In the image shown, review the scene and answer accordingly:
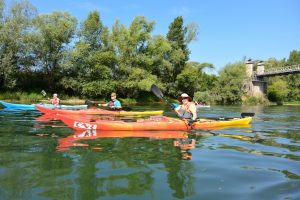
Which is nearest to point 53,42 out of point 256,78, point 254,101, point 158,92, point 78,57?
point 78,57

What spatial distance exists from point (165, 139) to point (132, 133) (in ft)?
4.28

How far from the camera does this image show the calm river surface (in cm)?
493

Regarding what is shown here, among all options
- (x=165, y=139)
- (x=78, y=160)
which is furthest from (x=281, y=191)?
(x=165, y=139)

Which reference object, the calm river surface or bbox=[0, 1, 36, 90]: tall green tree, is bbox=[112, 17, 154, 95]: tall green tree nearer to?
bbox=[0, 1, 36, 90]: tall green tree

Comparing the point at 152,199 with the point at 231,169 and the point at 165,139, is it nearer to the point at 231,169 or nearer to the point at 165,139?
the point at 231,169

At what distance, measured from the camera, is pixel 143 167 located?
6.36 meters

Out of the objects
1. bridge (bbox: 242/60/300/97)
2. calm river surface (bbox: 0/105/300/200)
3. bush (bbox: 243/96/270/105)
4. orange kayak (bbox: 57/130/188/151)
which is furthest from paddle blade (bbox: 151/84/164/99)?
bridge (bbox: 242/60/300/97)

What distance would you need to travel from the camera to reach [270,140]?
10.5 m

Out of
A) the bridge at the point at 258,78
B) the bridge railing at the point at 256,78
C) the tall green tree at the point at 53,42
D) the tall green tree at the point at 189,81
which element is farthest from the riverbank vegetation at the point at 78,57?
the bridge railing at the point at 256,78

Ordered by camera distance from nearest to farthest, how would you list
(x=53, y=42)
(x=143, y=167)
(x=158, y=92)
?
(x=143, y=167), (x=158, y=92), (x=53, y=42)

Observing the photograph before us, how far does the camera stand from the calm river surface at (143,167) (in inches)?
194

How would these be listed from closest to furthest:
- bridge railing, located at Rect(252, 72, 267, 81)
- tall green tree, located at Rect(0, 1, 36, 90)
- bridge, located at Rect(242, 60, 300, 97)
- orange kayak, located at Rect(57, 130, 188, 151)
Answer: orange kayak, located at Rect(57, 130, 188, 151)
tall green tree, located at Rect(0, 1, 36, 90)
bridge, located at Rect(242, 60, 300, 97)
bridge railing, located at Rect(252, 72, 267, 81)

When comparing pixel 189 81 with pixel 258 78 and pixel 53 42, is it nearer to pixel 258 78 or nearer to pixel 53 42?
pixel 258 78

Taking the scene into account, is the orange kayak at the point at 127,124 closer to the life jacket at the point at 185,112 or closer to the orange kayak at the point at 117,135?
the orange kayak at the point at 117,135
